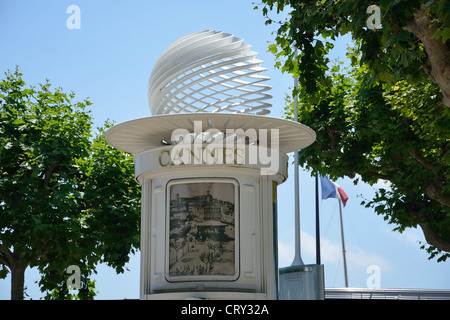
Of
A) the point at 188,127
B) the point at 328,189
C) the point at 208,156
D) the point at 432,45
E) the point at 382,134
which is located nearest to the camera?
the point at 432,45

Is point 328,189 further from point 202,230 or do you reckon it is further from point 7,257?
point 202,230

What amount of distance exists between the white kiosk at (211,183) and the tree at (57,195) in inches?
419

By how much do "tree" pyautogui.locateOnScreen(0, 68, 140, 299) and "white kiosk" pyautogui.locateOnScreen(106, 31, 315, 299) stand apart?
10.6 meters

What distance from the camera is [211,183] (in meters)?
13.5

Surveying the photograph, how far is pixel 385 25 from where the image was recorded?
1025 centimetres

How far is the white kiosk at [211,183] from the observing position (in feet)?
43.4

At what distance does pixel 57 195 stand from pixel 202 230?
12035 mm

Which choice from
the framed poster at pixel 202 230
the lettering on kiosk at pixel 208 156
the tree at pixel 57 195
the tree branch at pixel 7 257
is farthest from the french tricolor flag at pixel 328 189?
the lettering on kiosk at pixel 208 156

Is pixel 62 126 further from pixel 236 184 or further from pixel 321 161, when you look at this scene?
pixel 236 184

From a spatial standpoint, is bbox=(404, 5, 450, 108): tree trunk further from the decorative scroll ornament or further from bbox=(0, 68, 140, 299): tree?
bbox=(0, 68, 140, 299): tree

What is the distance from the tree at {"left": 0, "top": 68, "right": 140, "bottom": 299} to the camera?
24.1 meters

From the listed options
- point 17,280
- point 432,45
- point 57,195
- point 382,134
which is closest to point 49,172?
point 57,195

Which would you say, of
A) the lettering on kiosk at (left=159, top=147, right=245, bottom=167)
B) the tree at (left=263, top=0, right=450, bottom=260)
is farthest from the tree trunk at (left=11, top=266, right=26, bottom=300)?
the lettering on kiosk at (left=159, top=147, right=245, bottom=167)

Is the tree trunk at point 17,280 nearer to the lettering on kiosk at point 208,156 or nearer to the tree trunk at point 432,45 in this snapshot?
the lettering on kiosk at point 208,156
